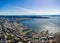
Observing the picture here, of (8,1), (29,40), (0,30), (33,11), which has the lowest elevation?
(29,40)

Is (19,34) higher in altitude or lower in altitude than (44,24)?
lower

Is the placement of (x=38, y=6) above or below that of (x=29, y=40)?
above

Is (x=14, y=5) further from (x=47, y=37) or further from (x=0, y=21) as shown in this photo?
(x=47, y=37)

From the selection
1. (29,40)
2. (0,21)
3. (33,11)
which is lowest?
(29,40)

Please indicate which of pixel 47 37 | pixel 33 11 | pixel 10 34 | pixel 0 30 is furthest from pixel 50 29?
pixel 0 30

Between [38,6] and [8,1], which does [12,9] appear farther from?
[38,6]

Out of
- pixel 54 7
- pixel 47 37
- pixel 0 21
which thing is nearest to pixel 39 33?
pixel 47 37
